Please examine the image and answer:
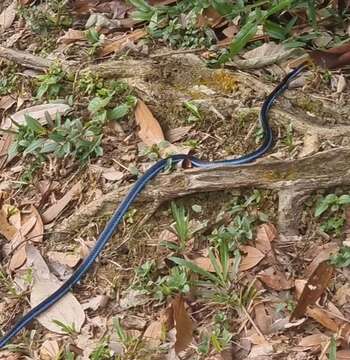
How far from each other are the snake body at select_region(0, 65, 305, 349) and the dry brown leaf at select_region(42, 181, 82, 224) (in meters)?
0.30

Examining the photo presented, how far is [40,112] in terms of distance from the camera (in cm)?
417

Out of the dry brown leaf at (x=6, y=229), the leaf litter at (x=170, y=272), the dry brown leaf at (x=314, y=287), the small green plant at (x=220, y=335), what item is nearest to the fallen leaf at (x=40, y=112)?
the leaf litter at (x=170, y=272)

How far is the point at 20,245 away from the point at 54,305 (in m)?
0.37

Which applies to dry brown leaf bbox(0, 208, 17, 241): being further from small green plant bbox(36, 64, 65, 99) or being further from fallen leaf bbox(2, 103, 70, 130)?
small green plant bbox(36, 64, 65, 99)

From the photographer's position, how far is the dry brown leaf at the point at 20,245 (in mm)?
3729

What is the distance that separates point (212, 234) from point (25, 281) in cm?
81

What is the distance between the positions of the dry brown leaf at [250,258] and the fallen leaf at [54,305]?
0.67 metres

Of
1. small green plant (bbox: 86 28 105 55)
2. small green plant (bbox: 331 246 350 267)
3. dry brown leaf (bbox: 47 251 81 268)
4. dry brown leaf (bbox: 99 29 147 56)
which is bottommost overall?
small green plant (bbox: 331 246 350 267)

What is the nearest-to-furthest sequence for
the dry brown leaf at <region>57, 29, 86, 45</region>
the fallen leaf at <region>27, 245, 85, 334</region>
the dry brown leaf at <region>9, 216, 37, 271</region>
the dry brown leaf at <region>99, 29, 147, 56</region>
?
1. the fallen leaf at <region>27, 245, 85, 334</region>
2. the dry brown leaf at <region>9, 216, 37, 271</region>
3. the dry brown leaf at <region>99, 29, 147, 56</region>
4. the dry brown leaf at <region>57, 29, 86, 45</region>

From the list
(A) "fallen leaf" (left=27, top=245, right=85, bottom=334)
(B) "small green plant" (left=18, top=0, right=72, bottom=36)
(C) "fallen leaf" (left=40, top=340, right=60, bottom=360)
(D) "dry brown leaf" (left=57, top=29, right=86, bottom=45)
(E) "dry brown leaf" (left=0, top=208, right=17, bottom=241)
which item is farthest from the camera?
(B) "small green plant" (left=18, top=0, right=72, bottom=36)

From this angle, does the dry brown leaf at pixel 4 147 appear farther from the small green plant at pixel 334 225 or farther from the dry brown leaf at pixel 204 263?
the small green plant at pixel 334 225

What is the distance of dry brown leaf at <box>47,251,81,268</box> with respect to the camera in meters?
3.66

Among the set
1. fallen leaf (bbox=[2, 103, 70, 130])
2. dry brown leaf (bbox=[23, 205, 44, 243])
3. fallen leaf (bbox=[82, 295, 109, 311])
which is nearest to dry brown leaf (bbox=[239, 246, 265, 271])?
fallen leaf (bbox=[82, 295, 109, 311])

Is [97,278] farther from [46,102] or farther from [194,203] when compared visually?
[46,102]
